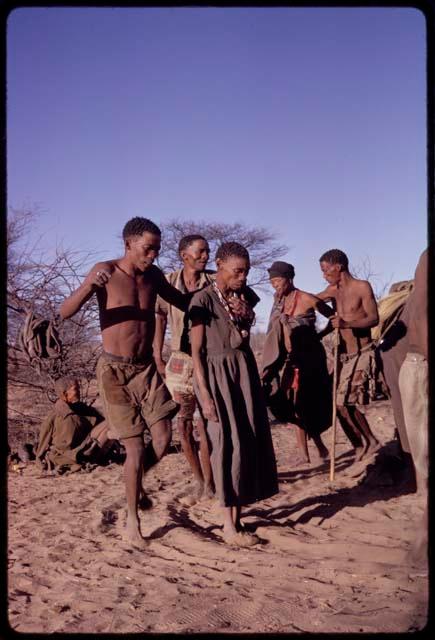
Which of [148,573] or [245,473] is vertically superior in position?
[245,473]

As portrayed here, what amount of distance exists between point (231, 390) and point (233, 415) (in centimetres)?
17

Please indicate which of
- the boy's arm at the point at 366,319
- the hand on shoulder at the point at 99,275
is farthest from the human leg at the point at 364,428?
the hand on shoulder at the point at 99,275

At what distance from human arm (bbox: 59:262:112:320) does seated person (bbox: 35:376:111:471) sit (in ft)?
10.9

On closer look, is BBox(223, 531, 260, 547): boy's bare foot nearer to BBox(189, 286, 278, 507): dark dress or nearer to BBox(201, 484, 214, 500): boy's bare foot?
BBox(189, 286, 278, 507): dark dress

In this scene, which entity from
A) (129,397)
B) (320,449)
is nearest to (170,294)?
(129,397)

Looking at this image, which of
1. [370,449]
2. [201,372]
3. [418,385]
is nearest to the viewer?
[418,385]

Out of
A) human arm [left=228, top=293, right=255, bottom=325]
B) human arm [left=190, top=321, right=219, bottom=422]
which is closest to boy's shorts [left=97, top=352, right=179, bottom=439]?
human arm [left=190, top=321, right=219, bottom=422]

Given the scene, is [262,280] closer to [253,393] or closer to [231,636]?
[253,393]

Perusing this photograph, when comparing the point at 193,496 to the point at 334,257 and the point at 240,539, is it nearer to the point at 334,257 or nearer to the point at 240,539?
the point at 240,539

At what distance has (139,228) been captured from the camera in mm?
4648

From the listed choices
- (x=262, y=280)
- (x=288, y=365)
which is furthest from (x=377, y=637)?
(x=262, y=280)

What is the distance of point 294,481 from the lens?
6.32 meters

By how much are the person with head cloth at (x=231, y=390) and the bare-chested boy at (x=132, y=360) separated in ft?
1.11

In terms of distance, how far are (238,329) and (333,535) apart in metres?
1.55
